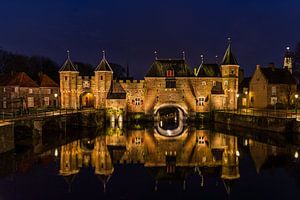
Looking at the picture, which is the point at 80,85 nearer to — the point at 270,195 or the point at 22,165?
the point at 22,165

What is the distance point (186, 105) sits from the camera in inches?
1480

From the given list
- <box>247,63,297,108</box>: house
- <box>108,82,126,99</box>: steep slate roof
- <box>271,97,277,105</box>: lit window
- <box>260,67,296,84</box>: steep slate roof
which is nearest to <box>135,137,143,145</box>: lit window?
<box>108,82,126,99</box>: steep slate roof

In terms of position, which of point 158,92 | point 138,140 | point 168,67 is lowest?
point 138,140

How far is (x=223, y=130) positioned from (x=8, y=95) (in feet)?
92.2

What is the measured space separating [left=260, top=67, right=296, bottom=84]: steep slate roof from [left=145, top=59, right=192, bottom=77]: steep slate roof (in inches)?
444

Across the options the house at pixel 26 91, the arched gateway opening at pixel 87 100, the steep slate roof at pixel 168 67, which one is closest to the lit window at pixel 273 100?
the steep slate roof at pixel 168 67

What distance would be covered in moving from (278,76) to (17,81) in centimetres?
3558

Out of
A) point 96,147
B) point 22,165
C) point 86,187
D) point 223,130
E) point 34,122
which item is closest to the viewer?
point 86,187

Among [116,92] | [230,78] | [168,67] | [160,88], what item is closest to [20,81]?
[116,92]

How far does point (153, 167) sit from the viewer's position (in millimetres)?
17625

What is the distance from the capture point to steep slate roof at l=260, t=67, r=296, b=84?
39625 mm

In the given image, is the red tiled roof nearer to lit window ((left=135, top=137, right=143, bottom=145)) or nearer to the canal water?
the canal water

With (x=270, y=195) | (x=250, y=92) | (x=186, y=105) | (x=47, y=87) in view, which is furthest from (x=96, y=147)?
(x=250, y=92)

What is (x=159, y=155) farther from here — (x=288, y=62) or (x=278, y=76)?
(x=288, y=62)
